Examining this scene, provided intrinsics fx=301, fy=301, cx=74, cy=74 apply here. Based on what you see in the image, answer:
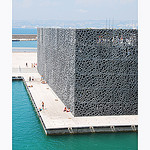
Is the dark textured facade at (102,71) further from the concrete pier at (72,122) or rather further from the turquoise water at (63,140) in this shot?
the turquoise water at (63,140)

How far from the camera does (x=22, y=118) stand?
22.1 m

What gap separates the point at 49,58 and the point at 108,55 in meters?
11.7

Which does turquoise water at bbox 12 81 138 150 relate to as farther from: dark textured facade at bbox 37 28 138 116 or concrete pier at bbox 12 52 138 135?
dark textured facade at bbox 37 28 138 116

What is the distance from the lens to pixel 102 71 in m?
20.8

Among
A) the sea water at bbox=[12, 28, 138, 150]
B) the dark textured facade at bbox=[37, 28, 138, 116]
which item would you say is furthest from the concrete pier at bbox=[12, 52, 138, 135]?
the dark textured facade at bbox=[37, 28, 138, 116]

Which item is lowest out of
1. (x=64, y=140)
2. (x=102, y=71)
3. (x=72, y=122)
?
(x=64, y=140)

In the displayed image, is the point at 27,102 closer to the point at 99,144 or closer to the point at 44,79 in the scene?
the point at 44,79

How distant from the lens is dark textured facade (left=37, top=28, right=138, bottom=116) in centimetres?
2044

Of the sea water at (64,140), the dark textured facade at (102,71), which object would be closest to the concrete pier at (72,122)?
the sea water at (64,140)

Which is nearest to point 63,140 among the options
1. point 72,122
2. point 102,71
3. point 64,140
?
point 64,140

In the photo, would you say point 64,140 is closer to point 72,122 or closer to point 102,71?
point 72,122

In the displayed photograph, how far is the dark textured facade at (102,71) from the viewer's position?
2044 cm
